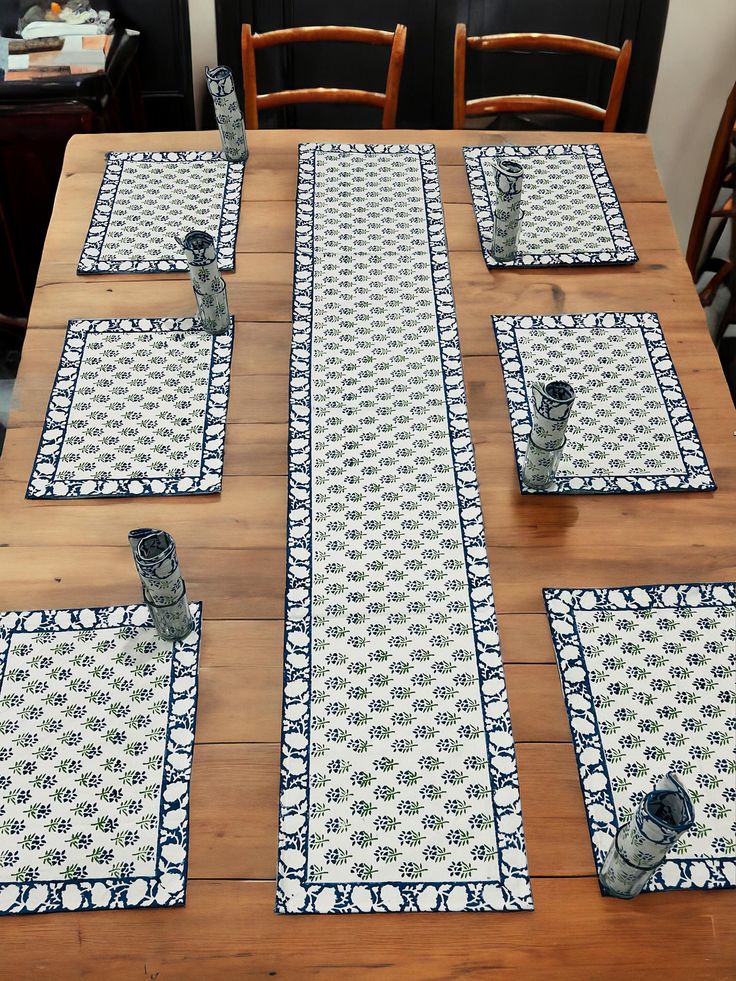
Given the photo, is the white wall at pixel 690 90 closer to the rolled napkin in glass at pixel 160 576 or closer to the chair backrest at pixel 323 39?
the chair backrest at pixel 323 39

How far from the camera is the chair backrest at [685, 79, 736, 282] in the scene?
2709 millimetres

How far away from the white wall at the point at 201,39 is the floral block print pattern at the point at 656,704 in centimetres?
250

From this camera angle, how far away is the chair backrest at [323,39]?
7.98 ft

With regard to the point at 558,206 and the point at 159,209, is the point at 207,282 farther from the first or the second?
the point at 558,206

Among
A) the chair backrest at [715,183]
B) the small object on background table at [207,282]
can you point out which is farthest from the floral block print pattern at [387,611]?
the chair backrest at [715,183]

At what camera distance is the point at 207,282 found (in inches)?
71.6

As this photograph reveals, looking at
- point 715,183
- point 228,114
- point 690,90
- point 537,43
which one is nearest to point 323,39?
point 228,114

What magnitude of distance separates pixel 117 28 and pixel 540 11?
1.32 meters

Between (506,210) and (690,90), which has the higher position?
(506,210)

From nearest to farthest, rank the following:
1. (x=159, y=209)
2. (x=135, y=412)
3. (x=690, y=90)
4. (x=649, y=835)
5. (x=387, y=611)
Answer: (x=649, y=835) → (x=387, y=611) → (x=135, y=412) → (x=159, y=209) → (x=690, y=90)

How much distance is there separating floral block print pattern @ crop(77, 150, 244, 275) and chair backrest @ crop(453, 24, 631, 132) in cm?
62

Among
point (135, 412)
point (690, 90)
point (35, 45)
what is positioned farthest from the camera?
point (690, 90)

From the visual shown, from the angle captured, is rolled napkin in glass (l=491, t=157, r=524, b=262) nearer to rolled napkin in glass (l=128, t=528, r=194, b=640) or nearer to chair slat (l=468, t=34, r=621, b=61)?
chair slat (l=468, t=34, r=621, b=61)

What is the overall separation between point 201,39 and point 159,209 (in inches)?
53.4
